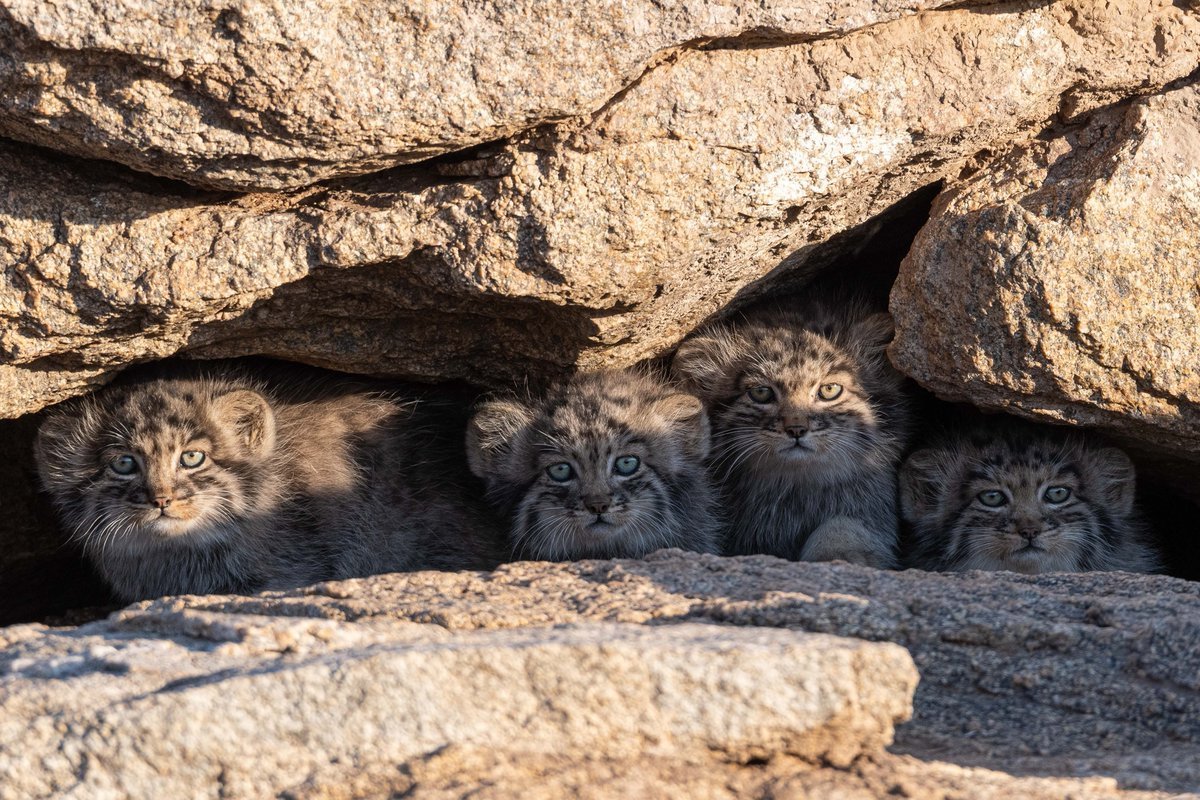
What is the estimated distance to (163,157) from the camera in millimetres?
3502

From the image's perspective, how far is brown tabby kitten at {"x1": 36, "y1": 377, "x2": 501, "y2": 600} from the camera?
5.11 m

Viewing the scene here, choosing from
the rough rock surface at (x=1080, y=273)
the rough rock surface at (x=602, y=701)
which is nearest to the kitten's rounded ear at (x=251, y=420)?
the rough rock surface at (x=602, y=701)

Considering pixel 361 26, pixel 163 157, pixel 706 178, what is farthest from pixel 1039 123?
pixel 163 157

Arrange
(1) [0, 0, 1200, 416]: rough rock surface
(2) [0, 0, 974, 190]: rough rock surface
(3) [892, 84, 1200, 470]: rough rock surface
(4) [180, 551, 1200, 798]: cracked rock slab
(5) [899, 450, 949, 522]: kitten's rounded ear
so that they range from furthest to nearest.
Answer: (5) [899, 450, 949, 522]: kitten's rounded ear, (3) [892, 84, 1200, 470]: rough rock surface, (1) [0, 0, 1200, 416]: rough rock surface, (2) [0, 0, 974, 190]: rough rock surface, (4) [180, 551, 1200, 798]: cracked rock slab

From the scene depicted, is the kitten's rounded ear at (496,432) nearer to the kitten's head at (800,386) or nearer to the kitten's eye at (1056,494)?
the kitten's head at (800,386)

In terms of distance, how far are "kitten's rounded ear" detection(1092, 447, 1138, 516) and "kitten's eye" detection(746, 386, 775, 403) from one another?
1.39 metres

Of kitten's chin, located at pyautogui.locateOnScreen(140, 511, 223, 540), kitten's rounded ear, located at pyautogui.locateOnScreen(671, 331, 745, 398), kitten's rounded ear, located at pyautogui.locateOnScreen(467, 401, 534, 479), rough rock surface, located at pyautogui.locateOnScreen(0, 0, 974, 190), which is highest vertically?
rough rock surface, located at pyautogui.locateOnScreen(0, 0, 974, 190)

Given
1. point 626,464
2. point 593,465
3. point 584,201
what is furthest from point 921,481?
point 584,201

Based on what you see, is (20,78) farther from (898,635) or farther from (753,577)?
(898,635)

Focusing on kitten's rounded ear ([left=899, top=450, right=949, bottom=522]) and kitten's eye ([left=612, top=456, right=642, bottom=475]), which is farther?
kitten's rounded ear ([left=899, top=450, right=949, bottom=522])

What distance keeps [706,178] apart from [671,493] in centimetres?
190

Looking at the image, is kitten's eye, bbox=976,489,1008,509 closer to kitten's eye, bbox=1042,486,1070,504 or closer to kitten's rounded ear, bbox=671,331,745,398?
kitten's eye, bbox=1042,486,1070,504

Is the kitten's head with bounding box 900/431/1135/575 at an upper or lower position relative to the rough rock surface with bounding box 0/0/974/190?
lower

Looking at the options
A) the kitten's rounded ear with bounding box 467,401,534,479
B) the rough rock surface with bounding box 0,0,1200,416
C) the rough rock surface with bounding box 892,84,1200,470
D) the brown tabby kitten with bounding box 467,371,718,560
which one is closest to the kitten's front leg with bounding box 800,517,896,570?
the brown tabby kitten with bounding box 467,371,718,560
